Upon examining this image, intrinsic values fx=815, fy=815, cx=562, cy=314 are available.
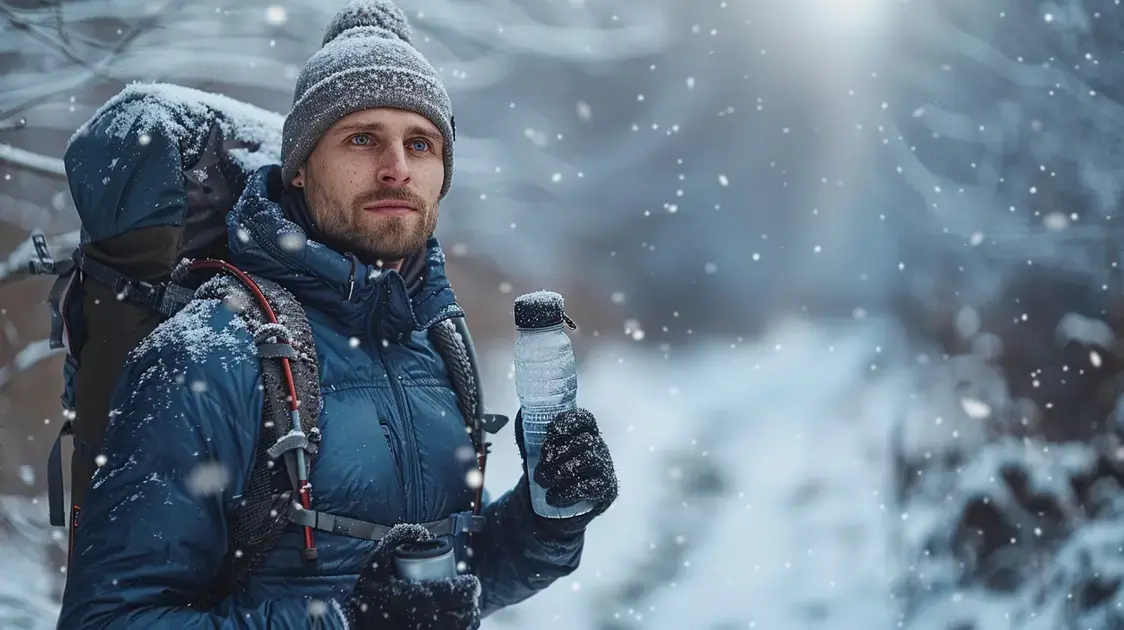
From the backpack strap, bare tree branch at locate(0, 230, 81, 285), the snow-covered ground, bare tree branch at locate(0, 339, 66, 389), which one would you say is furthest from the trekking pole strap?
the snow-covered ground

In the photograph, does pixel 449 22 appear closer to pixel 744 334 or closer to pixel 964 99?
pixel 744 334

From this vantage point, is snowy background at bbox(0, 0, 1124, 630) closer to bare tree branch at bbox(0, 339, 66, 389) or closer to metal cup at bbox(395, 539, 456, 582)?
bare tree branch at bbox(0, 339, 66, 389)

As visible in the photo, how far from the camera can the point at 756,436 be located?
1041 cm

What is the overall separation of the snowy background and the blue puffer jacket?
6.36 meters

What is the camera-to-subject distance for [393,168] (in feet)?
6.56

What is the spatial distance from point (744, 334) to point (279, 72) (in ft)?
22.8

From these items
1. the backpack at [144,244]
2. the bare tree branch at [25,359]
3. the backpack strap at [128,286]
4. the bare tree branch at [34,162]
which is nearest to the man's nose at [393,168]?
the backpack at [144,244]

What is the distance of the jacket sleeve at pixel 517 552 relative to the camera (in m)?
2.12

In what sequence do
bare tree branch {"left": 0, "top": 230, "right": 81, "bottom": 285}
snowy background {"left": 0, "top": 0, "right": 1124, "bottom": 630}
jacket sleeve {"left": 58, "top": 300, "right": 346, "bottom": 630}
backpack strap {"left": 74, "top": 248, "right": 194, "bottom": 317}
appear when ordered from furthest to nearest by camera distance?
snowy background {"left": 0, "top": 0, "right": 1124, "bottom": 630} < bare tree branch {"left": 0, "top": 230, "right": 81, "bottom": 285} < backpack strap {"left": 74, "top": 248, "right": 194, "bottom": 317} < jacket sleeve {"left": 58, "top": 300, "right": 346, "bottom": 630}

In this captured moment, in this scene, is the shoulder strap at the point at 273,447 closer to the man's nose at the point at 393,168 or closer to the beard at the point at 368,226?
the beard at the point at 368,226

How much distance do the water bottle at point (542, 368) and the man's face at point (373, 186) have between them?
35 centimetres

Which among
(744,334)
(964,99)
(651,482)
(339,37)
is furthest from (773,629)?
(339,37)

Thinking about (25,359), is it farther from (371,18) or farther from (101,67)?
(371,18)

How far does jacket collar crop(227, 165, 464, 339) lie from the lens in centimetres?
186
